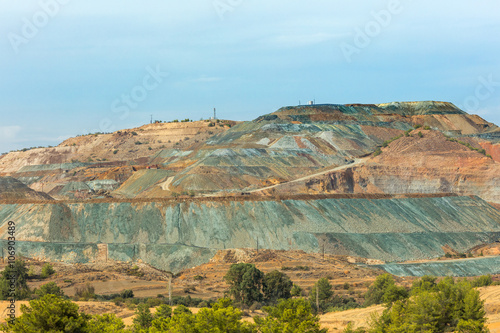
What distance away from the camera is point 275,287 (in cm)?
5181

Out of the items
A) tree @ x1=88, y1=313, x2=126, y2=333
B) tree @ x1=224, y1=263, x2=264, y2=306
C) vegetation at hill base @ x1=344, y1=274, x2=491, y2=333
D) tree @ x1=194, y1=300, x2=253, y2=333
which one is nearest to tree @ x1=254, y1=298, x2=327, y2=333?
tree @ x1=194, y1=300, x2=253, y2=333

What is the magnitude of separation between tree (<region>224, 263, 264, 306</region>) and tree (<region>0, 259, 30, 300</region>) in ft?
49.4

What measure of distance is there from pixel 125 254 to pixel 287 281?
2054 centimetres

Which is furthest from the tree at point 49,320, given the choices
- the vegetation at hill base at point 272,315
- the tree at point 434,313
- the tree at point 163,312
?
the tree at point 434,313

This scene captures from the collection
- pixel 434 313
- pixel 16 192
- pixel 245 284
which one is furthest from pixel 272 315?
pixel 16 192

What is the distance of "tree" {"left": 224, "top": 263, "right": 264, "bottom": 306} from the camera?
1995 inches

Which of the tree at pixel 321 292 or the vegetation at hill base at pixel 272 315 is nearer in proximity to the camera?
the vegetation at hill base at pixel 272 315

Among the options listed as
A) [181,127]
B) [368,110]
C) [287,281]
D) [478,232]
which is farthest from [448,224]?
[181,127]

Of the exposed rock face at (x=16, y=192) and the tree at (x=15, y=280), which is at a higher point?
the exposed rock face at (x=16, y=192)

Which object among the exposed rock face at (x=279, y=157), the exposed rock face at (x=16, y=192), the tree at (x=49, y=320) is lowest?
the tree at (x=49, y=320)

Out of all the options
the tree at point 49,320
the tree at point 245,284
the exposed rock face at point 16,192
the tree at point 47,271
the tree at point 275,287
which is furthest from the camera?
the exposed rock face at point 16,192

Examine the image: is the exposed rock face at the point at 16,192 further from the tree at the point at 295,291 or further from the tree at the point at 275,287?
the tree at the point at 295,291

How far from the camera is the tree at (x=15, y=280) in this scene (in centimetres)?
4598

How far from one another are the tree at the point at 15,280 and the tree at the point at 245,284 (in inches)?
593
